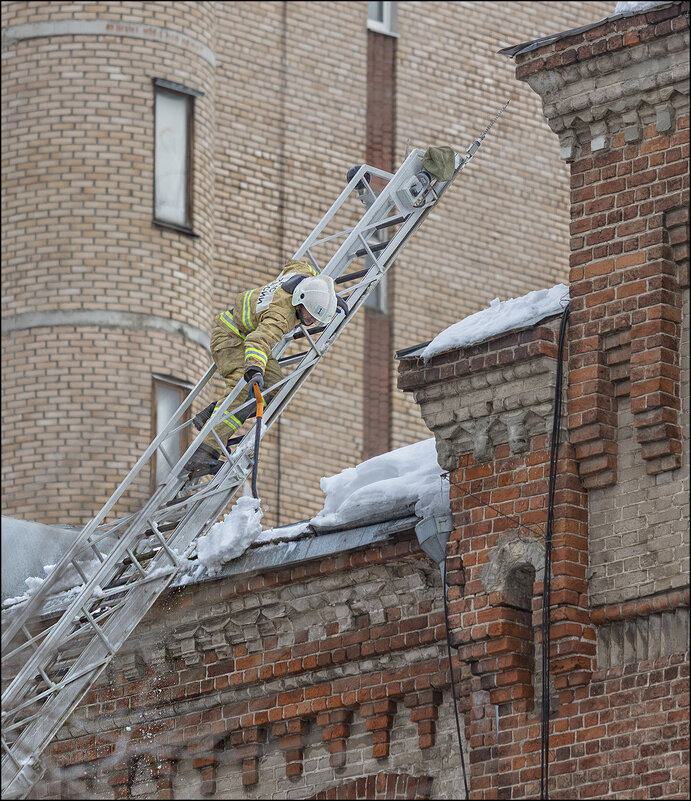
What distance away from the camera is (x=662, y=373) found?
45.3 feet

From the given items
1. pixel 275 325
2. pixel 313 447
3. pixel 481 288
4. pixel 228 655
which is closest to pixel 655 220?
pixel 275 325

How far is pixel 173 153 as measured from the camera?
25812 millimetres

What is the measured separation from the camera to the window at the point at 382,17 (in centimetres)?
2936

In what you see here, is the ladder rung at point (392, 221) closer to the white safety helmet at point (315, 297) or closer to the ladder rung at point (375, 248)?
the ladder rung at point (375, 248)

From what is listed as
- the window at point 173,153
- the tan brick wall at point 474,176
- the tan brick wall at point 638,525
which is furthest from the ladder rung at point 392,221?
the tan brick wall at point 474,176

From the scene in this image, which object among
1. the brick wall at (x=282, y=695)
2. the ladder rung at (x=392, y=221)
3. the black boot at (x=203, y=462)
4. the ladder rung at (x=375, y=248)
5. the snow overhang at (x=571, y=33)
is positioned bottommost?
the brick wall at (x=282, y=695)

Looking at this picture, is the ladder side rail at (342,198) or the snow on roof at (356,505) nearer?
the snow on roof at (356,505)

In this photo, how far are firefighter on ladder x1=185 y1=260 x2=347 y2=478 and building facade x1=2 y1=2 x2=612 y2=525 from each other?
23.6ft

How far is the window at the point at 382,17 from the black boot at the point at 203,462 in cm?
1369

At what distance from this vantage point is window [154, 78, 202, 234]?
83.9 ft

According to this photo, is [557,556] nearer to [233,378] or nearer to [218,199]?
[233,378]

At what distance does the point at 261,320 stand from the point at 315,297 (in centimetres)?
42

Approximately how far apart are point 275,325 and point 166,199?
→ 31.2ft

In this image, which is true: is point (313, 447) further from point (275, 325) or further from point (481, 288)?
point (275, 325)
